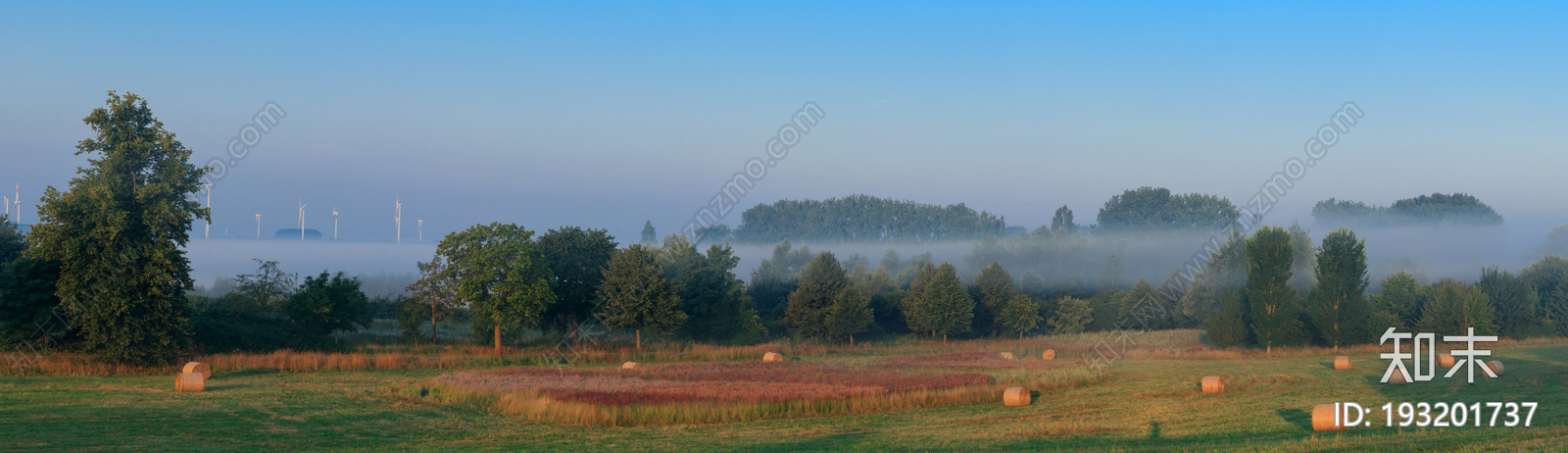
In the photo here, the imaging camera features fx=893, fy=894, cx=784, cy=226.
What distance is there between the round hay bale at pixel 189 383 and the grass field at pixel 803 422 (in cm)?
35

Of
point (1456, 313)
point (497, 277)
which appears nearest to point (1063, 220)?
point (1456, 313)

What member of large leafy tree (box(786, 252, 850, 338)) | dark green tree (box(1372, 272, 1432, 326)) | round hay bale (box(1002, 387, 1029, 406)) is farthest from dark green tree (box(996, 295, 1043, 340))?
round hay bale (box(1002, 387, 1029, 406))

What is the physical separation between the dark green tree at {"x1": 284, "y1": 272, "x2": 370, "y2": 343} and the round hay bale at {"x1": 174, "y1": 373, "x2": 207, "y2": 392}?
19042 mm

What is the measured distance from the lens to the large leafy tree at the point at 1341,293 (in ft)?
173

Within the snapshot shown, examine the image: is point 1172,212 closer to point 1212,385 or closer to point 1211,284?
point 1211,284

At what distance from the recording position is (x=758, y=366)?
3875 cm

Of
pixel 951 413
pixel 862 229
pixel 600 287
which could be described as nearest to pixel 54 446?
pixel 951 413

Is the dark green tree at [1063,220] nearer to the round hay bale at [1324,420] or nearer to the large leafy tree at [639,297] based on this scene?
the large leafy tree at [639,297]

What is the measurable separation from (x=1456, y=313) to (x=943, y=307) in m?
31.5

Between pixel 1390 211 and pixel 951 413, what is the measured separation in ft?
462

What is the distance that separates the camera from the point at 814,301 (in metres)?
64.8

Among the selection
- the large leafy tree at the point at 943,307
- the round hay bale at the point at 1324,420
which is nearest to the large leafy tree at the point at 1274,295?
the large leafy tree at the point at 943,307

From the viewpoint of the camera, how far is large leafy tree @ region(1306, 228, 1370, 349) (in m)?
52.8

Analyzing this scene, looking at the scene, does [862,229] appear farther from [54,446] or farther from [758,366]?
[54,446]
